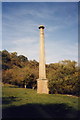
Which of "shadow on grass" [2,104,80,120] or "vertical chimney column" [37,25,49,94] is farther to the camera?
"vertical chimney column" [37,25,49,94]

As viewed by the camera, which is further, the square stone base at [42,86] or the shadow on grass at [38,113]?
the square stone base at [42,86]

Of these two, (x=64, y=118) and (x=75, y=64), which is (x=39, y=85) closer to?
(x=75, y=64)

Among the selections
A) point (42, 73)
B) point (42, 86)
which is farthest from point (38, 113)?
point (42, 73)

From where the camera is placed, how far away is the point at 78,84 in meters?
10.8

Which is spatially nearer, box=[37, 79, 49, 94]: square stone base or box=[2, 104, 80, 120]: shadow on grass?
box=[2, 104, 80, 120]: shadow on grass

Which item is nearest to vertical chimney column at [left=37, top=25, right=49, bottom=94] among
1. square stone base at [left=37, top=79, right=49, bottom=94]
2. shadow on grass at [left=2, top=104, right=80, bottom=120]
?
square stone base at [left=37, top=79, right=49, bottom=94]

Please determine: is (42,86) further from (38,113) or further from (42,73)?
(38,113)

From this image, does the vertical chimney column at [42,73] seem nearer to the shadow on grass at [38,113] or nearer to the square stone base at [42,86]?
the square stone base at [42,86]

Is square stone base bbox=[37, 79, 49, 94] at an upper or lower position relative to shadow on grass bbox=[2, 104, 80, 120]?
upper

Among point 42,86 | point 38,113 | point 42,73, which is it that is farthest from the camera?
point 42,73

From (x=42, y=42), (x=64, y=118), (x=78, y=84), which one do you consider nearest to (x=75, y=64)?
(x=78, y=84)

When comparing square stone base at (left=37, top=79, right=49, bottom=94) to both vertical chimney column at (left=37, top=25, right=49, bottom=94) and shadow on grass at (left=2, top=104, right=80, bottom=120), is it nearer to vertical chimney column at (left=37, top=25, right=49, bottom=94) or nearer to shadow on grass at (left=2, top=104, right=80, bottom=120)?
vertical chimney column at (left=37, top=25, right=49, bottom=94)

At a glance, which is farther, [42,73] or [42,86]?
[42,73]

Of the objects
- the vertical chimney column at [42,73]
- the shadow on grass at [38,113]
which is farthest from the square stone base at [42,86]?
the shadow on grass at [38,113]
